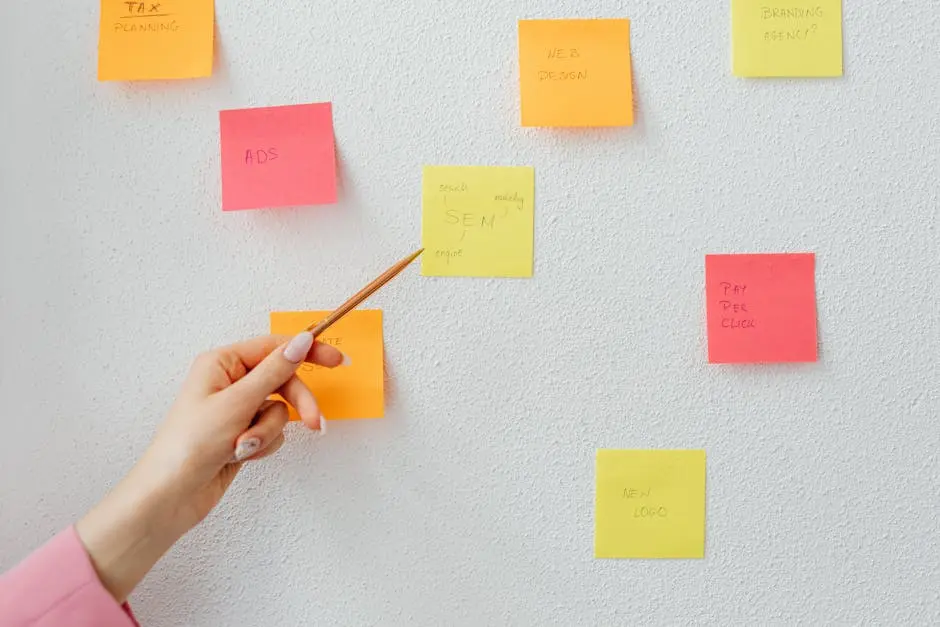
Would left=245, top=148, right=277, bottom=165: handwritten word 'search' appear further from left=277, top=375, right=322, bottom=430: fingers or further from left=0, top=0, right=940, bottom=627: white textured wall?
left=277, top=375, right=322, bottom=430: fingers

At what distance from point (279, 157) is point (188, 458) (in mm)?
302

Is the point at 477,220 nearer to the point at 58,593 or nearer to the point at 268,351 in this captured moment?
the point at 268,351

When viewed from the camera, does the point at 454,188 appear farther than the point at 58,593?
Yes

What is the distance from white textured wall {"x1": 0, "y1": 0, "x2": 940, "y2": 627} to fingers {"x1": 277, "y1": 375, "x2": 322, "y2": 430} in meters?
0.08

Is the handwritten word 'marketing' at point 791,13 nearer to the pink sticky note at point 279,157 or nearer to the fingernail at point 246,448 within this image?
the pink sticky note at point 279,157

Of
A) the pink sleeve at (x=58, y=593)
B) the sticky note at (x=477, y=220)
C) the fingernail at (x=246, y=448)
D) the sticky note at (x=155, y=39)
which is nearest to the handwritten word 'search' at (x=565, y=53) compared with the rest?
the sticky note at (x=477, y=220)

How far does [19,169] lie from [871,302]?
88 centimetres

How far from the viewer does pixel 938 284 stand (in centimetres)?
80

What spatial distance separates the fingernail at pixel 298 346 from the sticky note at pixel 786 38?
0.50m

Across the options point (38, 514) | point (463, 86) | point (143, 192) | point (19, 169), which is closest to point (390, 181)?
point (463, 86)

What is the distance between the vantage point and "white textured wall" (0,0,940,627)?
77 centimetres

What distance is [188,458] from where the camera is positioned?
0.67 m

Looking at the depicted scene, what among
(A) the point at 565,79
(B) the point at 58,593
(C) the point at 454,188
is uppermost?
(A) the point at 565,79

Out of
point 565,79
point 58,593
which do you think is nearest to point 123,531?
point 58,593
